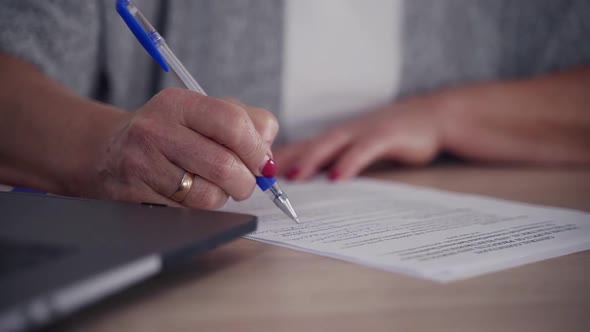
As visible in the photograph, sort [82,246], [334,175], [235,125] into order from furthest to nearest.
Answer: [334,175] < [235,125] < [82,246]

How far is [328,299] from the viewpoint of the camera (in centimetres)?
Result: 31

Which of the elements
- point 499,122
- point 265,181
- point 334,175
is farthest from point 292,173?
point 499,122

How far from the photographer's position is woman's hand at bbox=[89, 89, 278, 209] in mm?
437

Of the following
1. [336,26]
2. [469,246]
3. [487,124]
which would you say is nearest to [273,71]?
[336,26]

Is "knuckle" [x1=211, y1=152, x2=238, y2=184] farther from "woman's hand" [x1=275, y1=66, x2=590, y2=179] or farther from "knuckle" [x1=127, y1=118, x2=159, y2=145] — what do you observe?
"woman's hand" [x1=275, y1=66, x2=590, y2=179]

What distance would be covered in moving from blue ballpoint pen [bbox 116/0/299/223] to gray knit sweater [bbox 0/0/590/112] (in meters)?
0.31

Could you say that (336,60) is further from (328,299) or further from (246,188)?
(328,299)

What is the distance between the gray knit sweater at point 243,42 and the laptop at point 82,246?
0.40 m

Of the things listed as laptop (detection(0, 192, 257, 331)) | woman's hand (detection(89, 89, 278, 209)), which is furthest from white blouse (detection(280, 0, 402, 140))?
laptop (detection(0, 192, 257, 331))

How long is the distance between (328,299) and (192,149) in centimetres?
20

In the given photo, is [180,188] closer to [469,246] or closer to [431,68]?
[469,246]

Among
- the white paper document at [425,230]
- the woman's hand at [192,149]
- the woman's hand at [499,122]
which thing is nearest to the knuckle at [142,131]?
the woman's hand at [192,149]

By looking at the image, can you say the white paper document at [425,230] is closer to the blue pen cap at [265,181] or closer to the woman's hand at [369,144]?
the blue pen cap at [265,181]

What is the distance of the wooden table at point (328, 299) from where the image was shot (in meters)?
0.28
